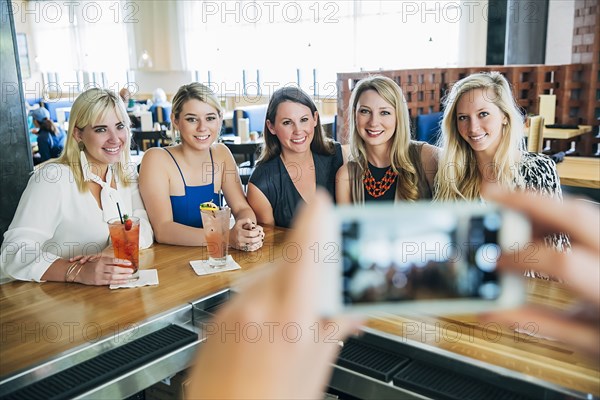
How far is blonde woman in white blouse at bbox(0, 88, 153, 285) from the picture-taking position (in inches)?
71.6

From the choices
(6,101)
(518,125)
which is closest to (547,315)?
(518,125)

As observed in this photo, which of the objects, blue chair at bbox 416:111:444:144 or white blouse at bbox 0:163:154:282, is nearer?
white blouse at bbox 0:163:154:282

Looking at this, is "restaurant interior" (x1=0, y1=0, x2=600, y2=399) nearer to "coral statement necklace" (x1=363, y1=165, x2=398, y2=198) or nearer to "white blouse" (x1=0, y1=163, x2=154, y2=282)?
"white blouse" (x1=0, y1=163, x2=154, y2=282)

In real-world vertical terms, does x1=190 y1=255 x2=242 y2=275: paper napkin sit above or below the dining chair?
below

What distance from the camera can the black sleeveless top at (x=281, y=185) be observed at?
2.44m

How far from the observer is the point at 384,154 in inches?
93.6

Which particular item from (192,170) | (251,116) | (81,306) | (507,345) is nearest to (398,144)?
(192,170)

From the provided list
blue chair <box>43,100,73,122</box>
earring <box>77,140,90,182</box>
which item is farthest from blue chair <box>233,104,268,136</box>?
earring <box>77,140,90,182</box>

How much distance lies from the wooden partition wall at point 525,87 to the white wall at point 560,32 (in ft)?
2.84

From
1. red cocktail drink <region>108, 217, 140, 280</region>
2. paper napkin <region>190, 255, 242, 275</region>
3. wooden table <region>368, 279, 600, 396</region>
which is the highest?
red cocktail drink <region>108, 217, 140, 280</region>

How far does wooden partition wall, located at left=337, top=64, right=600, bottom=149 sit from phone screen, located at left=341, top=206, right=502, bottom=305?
417cm

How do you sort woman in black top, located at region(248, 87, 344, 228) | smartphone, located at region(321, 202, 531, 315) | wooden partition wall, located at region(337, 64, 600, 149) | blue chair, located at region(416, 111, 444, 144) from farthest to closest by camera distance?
blue chair, located at region(416, 111, 444, 144) < wooden partition wall, located at region(337, 64, 600, 149) < woman in black top, located at region(248, 87, 344, 228) < smartphone, located at region(321, 202, 531, 315)

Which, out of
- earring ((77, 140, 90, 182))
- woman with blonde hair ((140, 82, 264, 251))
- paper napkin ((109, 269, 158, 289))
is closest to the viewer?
paper napkin ((109, 269, 158, 289))

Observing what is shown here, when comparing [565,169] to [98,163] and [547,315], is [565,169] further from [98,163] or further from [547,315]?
[547,315]
